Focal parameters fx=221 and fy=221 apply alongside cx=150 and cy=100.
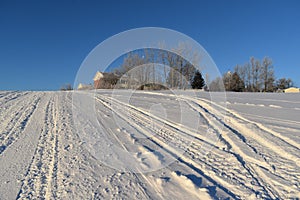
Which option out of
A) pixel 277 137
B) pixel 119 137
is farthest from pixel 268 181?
pixel 119 137

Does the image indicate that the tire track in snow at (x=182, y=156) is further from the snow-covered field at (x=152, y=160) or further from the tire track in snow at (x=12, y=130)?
the tire track in snow at (x=12, y=130)

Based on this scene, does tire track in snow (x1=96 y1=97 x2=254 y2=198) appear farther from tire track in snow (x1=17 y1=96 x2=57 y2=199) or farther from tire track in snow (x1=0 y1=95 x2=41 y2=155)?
tire track in snow (x1=0 y1=95 x2=41 y2=155)

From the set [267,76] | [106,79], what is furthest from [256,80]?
[106,79]

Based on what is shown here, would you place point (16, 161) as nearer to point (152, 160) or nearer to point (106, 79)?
point (152, 160)

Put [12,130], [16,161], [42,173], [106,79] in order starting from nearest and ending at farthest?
[42,173], [16,161], [12,130], [106,79]

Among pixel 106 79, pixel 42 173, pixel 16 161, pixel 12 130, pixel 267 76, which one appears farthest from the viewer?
pixel 267 76

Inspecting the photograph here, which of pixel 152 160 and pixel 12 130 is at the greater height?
pixel 12 130

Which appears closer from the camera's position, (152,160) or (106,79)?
(152,160)

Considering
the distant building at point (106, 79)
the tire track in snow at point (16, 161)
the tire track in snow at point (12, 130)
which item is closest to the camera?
the tire track in snow at point (16, 161)

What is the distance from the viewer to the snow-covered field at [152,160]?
2688mm

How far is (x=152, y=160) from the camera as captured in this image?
362 cm

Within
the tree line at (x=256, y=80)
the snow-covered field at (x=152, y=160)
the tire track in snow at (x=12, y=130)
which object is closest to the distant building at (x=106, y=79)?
the tire track in snow at (x=12, y=130)

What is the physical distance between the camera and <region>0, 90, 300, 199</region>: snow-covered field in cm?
269

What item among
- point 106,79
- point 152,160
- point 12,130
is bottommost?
point 152,160
